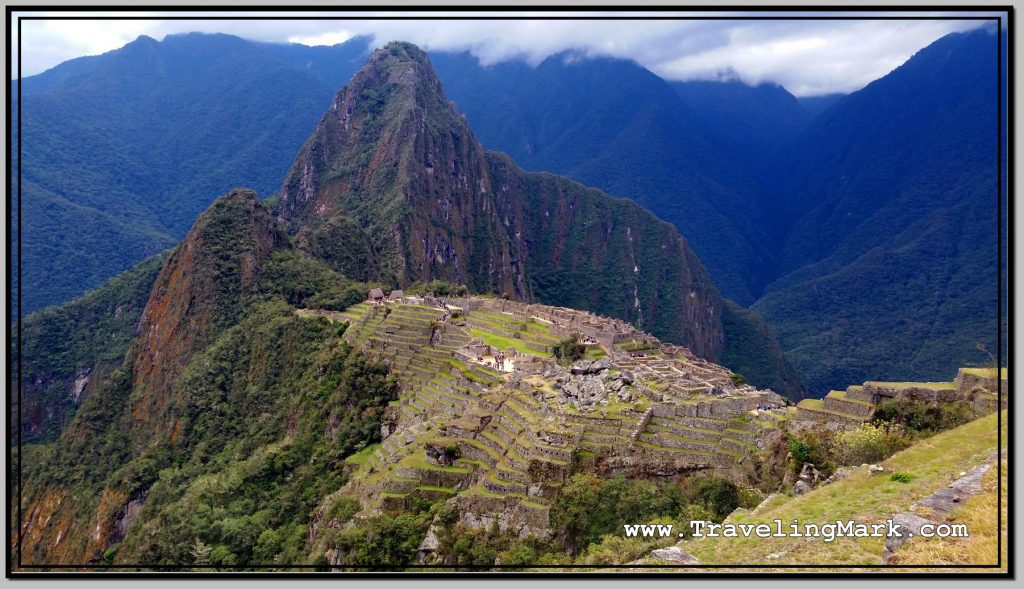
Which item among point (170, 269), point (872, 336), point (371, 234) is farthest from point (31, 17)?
point (872, 336)

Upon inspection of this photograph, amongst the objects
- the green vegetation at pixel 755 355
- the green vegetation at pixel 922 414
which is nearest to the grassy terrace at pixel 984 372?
the green vegetation at pixel 922 414

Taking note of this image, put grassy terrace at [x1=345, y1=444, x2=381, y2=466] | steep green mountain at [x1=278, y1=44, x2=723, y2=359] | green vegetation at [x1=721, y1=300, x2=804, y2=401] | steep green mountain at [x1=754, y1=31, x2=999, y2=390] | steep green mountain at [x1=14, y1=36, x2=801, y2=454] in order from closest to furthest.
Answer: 1. grassy terrace at [x1=345, y1=444, x2=381, y2=466]
2. steep green mountain at [x1=14, y1=36, x2=801, y2=454]
3. green vegetation at [x1=721, y1=300, x2=804, y2=401]
4. steep green mountain at [x1=754, y1=31, x2=999, y2=390]
5. steep green mountain at [x1=278, y1=44, x2=723, y2=359]

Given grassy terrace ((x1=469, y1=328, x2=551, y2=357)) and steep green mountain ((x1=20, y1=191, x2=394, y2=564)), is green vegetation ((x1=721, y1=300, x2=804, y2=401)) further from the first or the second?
grassy terrace ((x1=469, y1=328, x2=551, y2=357))

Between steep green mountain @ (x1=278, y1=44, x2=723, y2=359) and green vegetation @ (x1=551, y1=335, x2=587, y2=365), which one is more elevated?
steep green mountain @ (x1=278, y1=44, x2=723, y2=359)

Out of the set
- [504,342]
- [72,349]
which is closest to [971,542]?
[504,342]

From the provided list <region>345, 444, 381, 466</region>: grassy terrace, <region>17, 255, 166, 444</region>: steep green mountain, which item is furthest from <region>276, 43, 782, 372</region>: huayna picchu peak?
<region>345, 444, 381, 466</region>: grassy terrace

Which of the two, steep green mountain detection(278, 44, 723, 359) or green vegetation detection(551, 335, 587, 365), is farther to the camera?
steep green mountain detection(278, 44, 723, 359)

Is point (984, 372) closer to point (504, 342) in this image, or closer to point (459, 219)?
point (504, 342)
